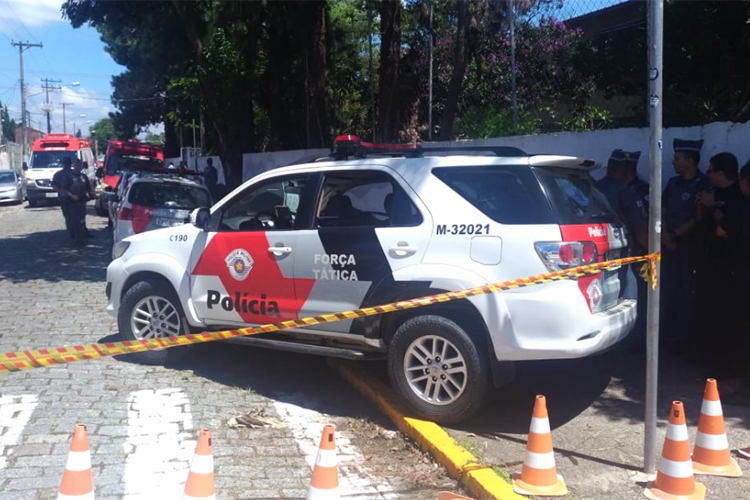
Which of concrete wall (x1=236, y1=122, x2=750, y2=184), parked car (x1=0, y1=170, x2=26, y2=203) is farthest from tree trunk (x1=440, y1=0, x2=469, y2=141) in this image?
parked car (x1=0, y1=170, x2=26, y2=203)

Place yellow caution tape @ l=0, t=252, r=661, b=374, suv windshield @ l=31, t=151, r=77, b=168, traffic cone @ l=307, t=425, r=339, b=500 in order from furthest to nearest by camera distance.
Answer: suv windshield @ l=31, t=151, r=77, b=168 < yellow caution tape @ l=0, t=252, r=661, b=374 < traffic cone @ l=307, t=425, r=339, b=500

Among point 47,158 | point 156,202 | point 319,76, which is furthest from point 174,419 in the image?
point 47,158

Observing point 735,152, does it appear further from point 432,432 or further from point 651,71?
point 432,432

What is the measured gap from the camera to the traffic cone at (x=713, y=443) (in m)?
4.73

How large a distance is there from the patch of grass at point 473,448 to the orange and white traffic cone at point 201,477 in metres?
2.14

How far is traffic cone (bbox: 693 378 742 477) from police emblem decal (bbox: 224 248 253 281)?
3731 mm

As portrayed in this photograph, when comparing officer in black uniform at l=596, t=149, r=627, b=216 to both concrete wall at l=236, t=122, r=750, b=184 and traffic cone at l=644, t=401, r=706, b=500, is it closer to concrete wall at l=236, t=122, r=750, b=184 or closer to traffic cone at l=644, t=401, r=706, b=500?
concrete wall at l=236, t=122, r=750, b=184

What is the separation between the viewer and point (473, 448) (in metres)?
5.23

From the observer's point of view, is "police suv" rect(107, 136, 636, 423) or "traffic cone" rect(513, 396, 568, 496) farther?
"police suv" rect(107, 136, 636, 423)

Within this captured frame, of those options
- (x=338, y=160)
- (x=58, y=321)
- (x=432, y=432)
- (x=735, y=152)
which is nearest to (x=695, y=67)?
(x=735, y=152)

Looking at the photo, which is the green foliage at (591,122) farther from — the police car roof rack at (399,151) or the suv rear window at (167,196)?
the suv rear window at (167,196)

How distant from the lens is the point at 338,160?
6582 mm

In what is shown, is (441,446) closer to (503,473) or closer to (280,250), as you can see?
(503,473)

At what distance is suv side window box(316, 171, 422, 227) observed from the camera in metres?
6.08
